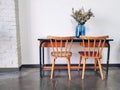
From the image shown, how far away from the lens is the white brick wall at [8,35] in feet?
11.1

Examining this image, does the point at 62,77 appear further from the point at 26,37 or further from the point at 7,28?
the point at 7,28

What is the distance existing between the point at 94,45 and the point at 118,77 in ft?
2.90

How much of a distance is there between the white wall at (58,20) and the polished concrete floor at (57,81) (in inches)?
25.1

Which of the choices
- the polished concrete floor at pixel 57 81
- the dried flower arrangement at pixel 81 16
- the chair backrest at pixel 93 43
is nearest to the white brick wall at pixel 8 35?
the polished concrete floor at pixel 57 81

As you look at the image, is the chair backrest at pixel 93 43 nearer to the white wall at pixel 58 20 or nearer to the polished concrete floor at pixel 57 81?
the polished concrete floor at pixel 57 81

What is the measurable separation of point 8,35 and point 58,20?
1.18 m

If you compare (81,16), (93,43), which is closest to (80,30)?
(81,16)

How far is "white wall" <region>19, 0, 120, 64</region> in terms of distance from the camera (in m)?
3.64

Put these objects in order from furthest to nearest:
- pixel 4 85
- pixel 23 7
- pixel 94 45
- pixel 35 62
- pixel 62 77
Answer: pixel 35 62 < pixel 23 7 < pixel 62 77 < pixel 94 45 < pixel 4 85

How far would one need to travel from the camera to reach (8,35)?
11.3 feet

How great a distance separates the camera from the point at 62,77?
324 cm

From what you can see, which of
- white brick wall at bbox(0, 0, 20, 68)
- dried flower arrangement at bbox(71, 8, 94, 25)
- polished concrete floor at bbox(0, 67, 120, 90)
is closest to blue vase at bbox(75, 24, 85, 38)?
dried flower arrangement at bbox(71, 8, 94, 25)

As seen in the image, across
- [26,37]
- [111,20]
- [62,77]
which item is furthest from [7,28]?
[111,20]

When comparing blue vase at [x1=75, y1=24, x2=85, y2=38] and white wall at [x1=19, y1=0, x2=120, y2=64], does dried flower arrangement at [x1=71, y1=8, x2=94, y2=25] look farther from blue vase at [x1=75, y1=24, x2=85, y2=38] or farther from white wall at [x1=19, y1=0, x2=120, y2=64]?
white wall at [x1=19, y1=0, x2=120, y2=64]
